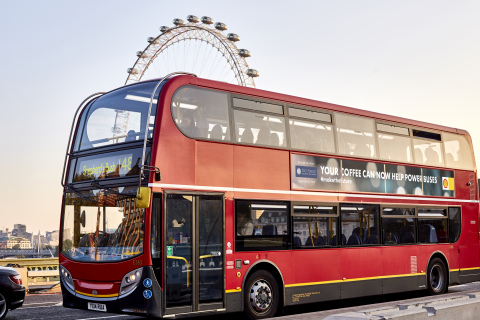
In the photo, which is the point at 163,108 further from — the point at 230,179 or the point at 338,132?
the point at 338,132

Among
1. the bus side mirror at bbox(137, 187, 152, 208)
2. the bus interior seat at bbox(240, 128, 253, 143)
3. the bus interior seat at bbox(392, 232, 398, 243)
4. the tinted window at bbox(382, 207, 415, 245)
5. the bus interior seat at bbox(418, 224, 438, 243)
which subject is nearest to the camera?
the bus side mirror at bbox(137, 187, 152, 208)

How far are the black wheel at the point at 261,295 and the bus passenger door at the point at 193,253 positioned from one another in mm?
712

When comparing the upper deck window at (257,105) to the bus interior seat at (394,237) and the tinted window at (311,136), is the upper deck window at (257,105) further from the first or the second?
the bus interior seat at (394,237)

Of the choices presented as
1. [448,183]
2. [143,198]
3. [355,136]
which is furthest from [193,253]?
[448,183]

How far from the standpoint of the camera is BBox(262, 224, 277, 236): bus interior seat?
1151cm

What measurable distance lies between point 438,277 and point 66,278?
9740 mm

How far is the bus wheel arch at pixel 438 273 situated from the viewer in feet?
51.2

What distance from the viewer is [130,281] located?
9547 mm

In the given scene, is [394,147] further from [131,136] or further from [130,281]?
[130,281]

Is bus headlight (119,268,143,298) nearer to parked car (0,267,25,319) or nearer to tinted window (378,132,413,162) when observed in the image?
parked car (0,267,25,319)

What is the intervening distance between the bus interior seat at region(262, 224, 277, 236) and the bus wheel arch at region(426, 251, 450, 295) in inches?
227

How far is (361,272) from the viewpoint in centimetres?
1355

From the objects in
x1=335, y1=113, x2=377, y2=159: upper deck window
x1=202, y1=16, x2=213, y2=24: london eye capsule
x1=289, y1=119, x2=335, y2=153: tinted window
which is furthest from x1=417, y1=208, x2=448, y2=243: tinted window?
x1=202, y1=16, x2=213, y2=24: london eye capsule

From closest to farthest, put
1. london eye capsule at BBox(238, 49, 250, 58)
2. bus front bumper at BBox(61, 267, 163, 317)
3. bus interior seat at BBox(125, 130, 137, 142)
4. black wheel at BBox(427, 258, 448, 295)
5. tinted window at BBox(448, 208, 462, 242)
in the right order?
bus front bumper at BBox(61, 267, 163, 317), bus interior seat at BBox(125, 130, 137, 142), black wheel at BBox(427, 258, 448, 295), tinted window at BBox(448, 208, 462, 242), london eye capsule at BBox(238, 49, 250, 58)
